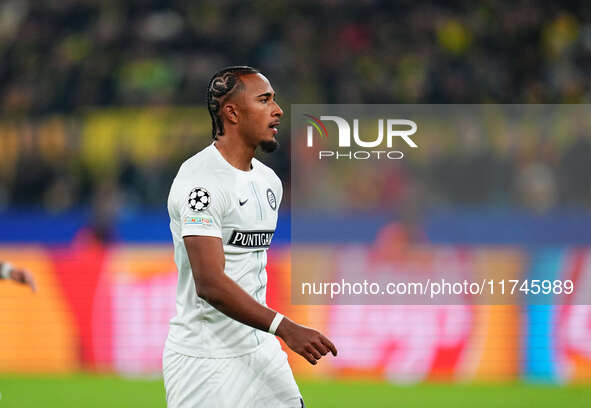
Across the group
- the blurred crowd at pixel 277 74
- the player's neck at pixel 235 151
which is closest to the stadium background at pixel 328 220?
the blurred crowd at pixel 277 74

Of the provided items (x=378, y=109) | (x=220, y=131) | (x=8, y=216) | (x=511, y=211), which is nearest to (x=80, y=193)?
(x=8, y=216)

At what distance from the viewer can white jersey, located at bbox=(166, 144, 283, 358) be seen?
4.04 metres

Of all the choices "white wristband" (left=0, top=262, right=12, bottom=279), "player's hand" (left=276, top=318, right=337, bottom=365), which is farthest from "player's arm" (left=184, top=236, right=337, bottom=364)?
"white wristband" (left=0, top=262, right=12, bottom=279)

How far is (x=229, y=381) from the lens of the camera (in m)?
4.13

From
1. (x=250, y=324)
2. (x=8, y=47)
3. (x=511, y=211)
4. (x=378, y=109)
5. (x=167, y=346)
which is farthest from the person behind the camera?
(x=8, y=47)

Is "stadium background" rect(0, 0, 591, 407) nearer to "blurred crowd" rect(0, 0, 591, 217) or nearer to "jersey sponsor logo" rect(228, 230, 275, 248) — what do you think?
"blurred crowd" rect(0, 0, 591, 217)

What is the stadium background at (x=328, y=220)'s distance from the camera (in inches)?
414

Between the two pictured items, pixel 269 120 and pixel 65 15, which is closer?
pixel 269 120

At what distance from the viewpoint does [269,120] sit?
4258 millimetres

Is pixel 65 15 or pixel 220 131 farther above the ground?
pixel 65 15

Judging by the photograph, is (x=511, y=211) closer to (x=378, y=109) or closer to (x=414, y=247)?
(x=414, y=247)

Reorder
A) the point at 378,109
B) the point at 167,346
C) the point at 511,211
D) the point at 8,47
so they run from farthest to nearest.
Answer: the point at 8,47 → the point at 378,109 → the point at 511,211 → the point at 167,346

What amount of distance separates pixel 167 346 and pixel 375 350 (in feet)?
22.2

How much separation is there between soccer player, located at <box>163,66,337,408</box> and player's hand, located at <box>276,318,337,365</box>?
6 cm
